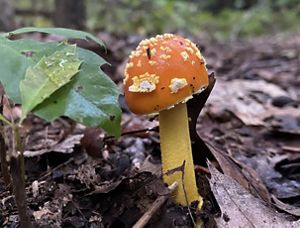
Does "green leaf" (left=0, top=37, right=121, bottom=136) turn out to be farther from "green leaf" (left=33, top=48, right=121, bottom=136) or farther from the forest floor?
the forest floor

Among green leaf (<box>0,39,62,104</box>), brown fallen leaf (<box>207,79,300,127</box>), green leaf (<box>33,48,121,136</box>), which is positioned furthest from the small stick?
brown fallen leaf (<box>207,79,300,127</box>)

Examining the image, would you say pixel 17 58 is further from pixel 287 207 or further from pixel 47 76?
pixel 287 207

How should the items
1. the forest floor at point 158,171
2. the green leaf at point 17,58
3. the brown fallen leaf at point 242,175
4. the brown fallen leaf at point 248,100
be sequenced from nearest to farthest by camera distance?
the green leaf at point 17,58
the forest floor at point 158,171
the brown fallen leaf at point 242,175
the brown fallen leaf at point 248,100

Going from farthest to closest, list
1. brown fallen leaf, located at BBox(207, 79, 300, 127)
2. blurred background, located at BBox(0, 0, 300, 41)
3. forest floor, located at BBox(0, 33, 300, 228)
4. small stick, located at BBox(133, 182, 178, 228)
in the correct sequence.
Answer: blurred background, located at BBox(0, 0, 300, 41), brown fallen leaf, located at BBox(207, 79, 300, 127), forest floor, located at BBox(0, 33, 300, 228), small stick, located at BBox(133, 182, 178, 228)

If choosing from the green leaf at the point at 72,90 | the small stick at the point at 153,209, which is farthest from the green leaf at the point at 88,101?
the small stick at the point at 153,209

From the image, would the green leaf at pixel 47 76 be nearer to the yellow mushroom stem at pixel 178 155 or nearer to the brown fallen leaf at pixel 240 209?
the yellow mushroom stem at pixel 178 155

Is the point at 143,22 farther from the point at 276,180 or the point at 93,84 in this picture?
the point at 93,84

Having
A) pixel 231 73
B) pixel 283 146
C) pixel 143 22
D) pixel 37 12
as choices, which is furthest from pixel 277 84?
pixel 37 12
